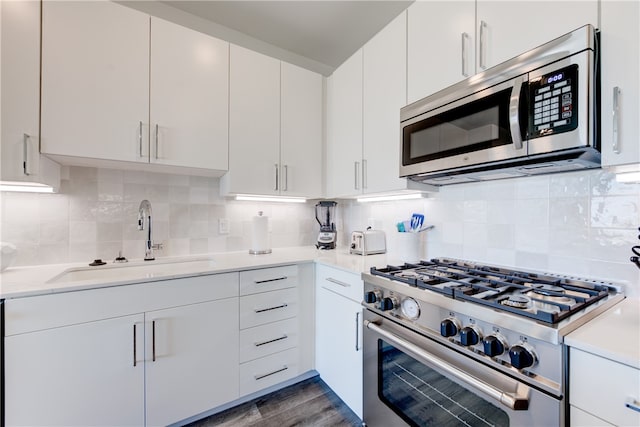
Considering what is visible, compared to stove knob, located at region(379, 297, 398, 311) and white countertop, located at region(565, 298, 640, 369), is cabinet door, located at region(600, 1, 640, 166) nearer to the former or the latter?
white countertop, located at region(565, 298, 640, 369)

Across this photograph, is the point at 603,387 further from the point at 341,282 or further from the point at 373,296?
the point at 341,282

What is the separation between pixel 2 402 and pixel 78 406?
0.26 metres

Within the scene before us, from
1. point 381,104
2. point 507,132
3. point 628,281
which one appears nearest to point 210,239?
point 381,104

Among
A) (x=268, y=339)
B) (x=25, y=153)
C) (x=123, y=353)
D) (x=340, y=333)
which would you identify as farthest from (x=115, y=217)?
(x=340, y=333)

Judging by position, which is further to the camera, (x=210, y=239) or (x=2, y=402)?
(x=210, y=239)

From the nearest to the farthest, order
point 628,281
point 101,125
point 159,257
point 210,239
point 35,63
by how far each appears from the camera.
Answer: point 628,281, point 35,63, point 101,125, point 159,257, point 210,239

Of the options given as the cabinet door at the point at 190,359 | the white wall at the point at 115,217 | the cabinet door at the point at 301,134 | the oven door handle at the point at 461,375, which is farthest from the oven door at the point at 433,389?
the white wall at the point at 115,217

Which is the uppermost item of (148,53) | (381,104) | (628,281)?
(148,53)

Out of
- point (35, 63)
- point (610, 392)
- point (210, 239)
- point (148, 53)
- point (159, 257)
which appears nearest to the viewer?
point (610, 392)

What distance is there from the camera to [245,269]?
5.35 ft

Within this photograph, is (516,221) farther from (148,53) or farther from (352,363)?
(148,53)

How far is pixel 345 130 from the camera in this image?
2006mm

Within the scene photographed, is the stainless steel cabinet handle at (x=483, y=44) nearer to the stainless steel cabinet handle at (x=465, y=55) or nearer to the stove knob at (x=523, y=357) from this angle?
the stainless steel cabinet handle at (x=465, y=55)

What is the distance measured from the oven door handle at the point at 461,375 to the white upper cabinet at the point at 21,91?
184 centimetres
